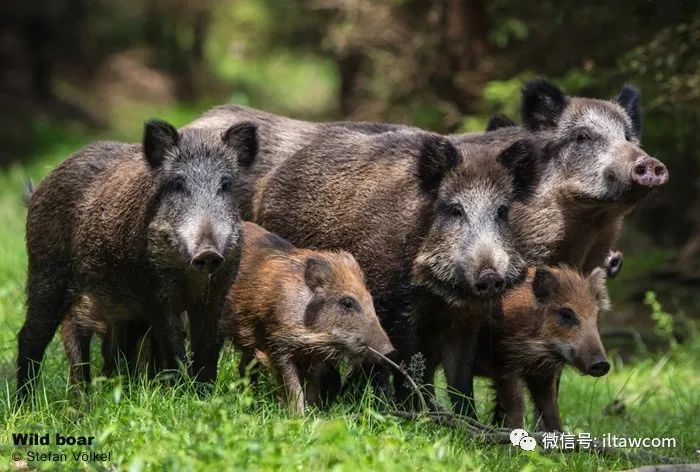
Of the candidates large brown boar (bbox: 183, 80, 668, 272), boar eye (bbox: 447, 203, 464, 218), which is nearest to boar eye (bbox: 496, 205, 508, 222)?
boar eye (bbox: 447, 203, 464, 218)

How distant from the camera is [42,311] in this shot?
25.4 feet

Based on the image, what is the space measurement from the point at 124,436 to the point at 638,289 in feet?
26.4

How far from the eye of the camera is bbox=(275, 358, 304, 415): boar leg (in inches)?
286

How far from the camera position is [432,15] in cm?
1482

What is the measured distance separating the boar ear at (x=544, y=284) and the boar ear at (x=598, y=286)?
268 millimetres

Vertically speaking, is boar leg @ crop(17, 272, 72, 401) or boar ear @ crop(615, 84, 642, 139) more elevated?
boar ear @ crop(615, 84, 642, 139)

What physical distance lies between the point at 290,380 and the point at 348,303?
59 cm

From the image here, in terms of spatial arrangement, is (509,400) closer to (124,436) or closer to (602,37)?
(124,436)

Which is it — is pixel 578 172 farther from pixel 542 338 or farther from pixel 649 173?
pixel 542 338

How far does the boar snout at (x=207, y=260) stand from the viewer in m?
6.69

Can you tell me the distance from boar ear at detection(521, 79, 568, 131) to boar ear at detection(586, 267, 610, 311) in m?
1.21

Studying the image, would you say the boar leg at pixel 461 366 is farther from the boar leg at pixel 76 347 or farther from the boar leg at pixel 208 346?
the boar leg at pixel 76 347

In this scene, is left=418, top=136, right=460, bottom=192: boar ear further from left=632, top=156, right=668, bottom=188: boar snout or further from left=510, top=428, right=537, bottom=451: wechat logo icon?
left=510, top=428, right=537, bottom=451: wechat logo icon

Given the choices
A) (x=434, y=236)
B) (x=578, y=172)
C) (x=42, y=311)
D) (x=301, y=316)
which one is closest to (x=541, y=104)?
(x=578, y=172)
